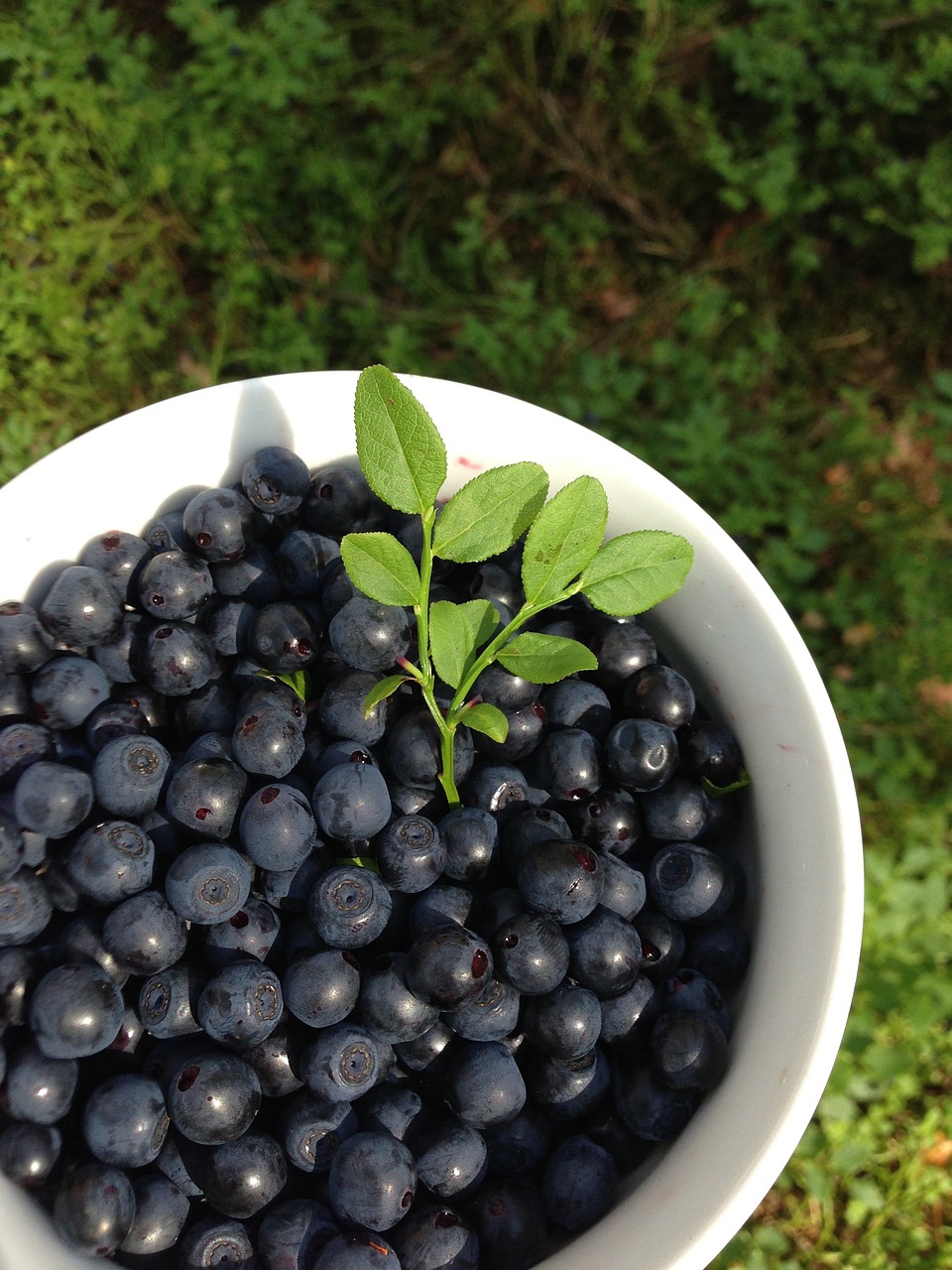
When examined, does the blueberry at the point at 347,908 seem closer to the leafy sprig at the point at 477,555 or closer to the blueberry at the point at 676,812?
the leafy sprig at the point at 477,555

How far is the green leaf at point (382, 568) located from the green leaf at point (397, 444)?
7 centimetres

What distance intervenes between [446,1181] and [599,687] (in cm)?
71

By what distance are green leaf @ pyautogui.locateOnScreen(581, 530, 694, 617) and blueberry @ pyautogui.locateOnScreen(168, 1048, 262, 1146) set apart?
77cm

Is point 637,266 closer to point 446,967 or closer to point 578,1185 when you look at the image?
point 446,967

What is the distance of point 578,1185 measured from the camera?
1279 mm

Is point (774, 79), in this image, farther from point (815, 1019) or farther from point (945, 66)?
point (815, 1019)

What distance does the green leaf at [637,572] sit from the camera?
4.52 feet

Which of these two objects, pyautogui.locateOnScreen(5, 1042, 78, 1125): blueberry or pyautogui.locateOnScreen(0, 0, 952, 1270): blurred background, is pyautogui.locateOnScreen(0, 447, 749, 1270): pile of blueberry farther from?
pyautogui.locateOnScreen(0, 0, 952, 1270): blurred background

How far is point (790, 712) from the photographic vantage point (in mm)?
1396

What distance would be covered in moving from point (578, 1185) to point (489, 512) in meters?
0.89

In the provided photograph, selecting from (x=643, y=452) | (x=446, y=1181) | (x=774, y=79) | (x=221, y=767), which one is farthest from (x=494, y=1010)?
(x=774, y=79)

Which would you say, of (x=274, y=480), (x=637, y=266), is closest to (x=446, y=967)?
(x=274, y=480)

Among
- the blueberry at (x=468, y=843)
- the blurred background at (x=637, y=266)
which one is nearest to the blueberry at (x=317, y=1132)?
the blueberry at (x=468, y=843)

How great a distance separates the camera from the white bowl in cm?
120
